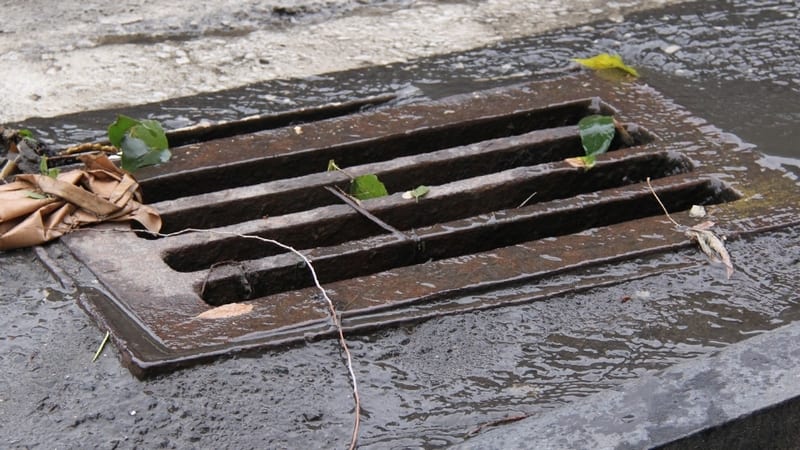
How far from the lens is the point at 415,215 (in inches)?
99.8

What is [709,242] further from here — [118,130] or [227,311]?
[118,130]

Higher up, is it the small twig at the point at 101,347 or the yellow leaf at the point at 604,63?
the yellow leaf at the point at 604,63

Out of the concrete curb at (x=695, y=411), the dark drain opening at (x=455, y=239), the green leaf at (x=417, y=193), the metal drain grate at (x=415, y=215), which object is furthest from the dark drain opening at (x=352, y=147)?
the concrete curb at (x=695, y=411)

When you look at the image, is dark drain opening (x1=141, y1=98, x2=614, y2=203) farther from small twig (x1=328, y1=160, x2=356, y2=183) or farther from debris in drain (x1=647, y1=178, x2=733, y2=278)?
debris in drain (x1=647, y1=178, x2=733, y2=278)

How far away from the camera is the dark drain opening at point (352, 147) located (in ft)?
8.82

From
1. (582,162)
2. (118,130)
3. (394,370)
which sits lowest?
(394,370)

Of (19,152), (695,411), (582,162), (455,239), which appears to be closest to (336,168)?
(455,239)

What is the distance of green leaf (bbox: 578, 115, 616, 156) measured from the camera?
2.81 metres

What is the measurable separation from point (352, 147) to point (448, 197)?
1.40ft

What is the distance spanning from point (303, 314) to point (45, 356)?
1.82ft

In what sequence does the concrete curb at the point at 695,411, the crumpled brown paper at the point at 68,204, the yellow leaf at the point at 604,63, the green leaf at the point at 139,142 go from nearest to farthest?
the concrete curb at the point at 695,411 → the crumpled brown paper at the point at 68,204 → the green leaf at the point at 139,142 → the yellow leaf at the point at 604,63

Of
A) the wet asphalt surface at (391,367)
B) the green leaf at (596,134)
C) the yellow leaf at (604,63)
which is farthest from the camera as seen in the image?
the yellow leaf at (604,63)

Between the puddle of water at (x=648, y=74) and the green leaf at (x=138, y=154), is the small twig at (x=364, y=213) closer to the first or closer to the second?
the green leaf at (x=138, y=154)

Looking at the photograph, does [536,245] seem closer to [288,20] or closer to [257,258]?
[257,258]
